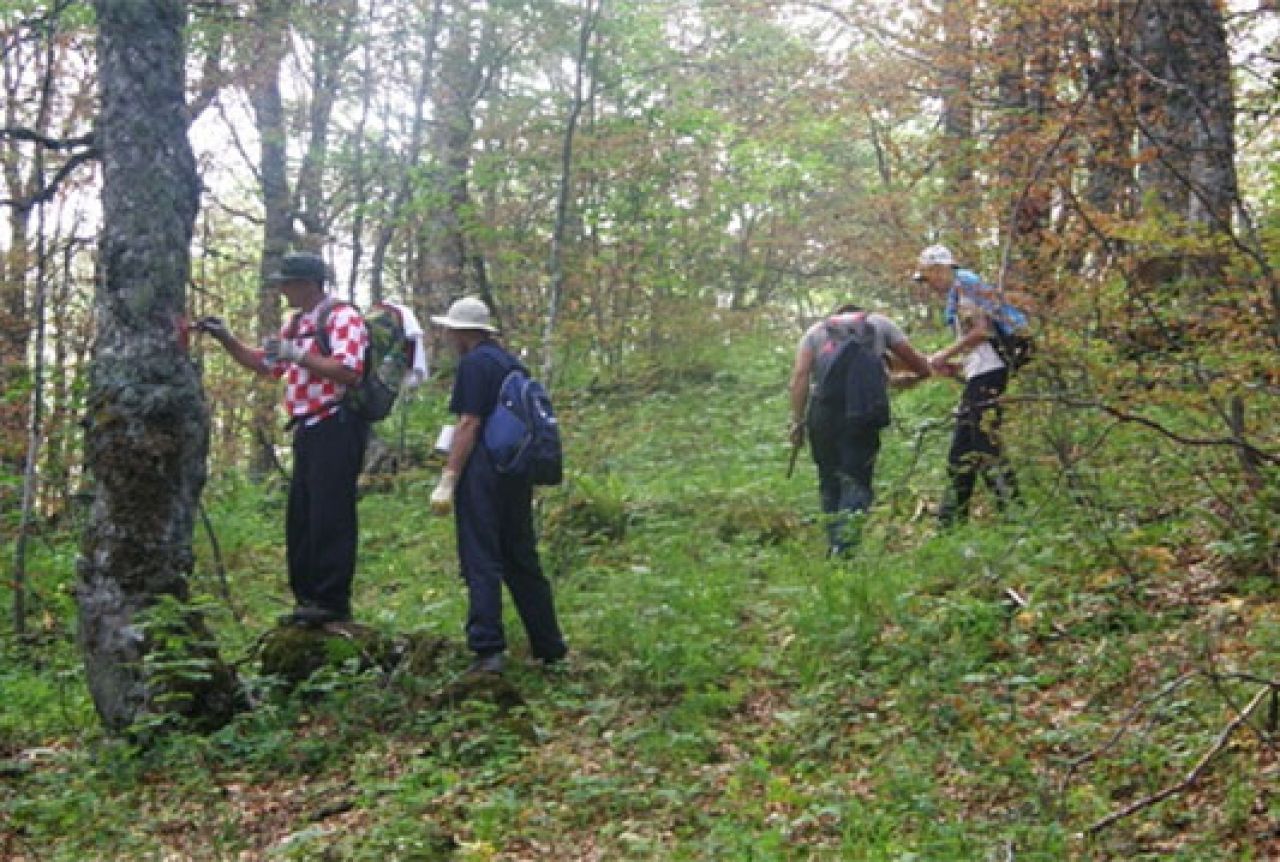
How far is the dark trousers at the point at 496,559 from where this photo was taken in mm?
6281

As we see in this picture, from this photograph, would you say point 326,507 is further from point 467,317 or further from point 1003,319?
point 1003,319

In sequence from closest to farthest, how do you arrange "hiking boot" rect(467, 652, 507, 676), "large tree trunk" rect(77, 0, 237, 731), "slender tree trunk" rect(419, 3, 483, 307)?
"large tree trunk" rect(77, 0, 237, 731)
"hiking boot" rect(467, 652, 507, 676)
"slender tree trunk" rect(419, 3, 483, 307)

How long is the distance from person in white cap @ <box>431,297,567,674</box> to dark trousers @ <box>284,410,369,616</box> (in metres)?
0.57

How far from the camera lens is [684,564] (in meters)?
8.34

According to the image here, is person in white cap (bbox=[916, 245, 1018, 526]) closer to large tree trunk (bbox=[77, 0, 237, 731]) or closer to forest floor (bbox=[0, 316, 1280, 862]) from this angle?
forest floor (bbox=[0, 316, 1280, 862])

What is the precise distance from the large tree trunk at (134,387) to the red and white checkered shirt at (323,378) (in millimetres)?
617

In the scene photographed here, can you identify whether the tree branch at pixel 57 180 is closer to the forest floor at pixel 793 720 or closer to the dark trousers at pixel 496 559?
the forest floor at pixel 793 720

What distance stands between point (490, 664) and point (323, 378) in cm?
178

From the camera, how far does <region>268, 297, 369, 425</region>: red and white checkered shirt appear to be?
21.3 ft

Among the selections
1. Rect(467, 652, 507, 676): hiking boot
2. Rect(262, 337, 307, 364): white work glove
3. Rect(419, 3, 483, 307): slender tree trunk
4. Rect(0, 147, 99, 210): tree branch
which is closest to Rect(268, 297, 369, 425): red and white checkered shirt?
Rect(262, 337, 307, 364): white work glove

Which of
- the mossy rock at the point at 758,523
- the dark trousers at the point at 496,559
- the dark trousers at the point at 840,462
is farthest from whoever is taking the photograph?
the mossy rock at the point at 758,523

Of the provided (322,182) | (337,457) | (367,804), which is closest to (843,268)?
(322,182)

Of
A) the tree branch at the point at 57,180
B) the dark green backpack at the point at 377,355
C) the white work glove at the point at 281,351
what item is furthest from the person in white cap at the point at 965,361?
the tree branch at the point at 57,180

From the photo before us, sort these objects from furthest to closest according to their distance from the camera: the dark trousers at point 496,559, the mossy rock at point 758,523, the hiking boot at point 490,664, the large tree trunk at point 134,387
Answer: the mossy rock at point 758,523 → the dark trousers at point 496,559 → the hiking boot at point 490,664 → the large tree trunk at point 134,387
